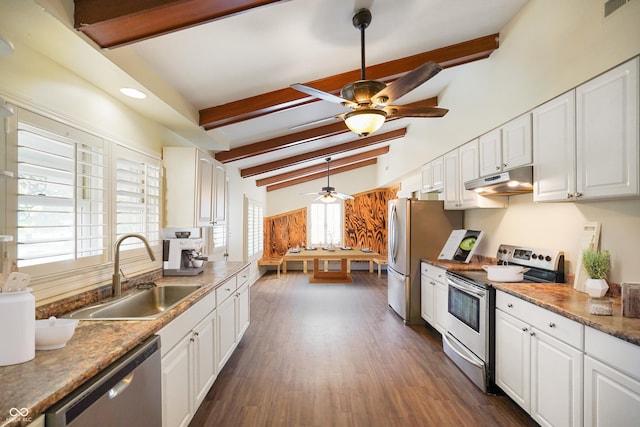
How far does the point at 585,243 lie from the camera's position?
7.52ft

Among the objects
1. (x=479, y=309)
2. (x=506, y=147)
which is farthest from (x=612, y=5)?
(x=479, y=309)

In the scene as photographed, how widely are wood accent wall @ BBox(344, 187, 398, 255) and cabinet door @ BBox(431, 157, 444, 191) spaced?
13.8 feet

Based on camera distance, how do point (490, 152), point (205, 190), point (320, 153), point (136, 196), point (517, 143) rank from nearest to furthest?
point (136, 196)
point (517, 143)
point (490, 152)
point (205, 190)
point (320, 153)

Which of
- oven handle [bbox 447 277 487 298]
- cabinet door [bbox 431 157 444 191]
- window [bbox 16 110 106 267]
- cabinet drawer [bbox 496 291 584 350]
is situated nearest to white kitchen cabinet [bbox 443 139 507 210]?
cabinet door [bbox 431 157 444 191]

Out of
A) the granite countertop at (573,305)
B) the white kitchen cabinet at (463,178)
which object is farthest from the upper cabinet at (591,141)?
the white kitchen cabinet at (463,178)

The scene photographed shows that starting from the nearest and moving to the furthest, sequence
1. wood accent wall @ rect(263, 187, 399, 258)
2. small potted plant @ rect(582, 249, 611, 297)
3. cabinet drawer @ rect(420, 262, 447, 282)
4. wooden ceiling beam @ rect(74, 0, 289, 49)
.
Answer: wooden ceiling beam @ rect(74, 0, 289, 49)
small potted plant @ rect(582, 249, 611, 297)
cabinet drawer @ rect(420, 262, 447, 282)
wood accent wall @ rect(263, 187, 399, 258)

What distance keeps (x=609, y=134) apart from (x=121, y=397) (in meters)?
2.76

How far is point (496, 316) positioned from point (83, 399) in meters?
2.59

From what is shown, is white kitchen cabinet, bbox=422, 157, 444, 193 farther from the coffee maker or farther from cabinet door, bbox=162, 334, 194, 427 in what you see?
cabinet door, bbox=162, 334, 194, 427

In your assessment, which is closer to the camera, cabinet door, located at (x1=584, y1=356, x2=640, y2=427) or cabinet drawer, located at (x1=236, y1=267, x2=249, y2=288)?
cabinet door, located at (x1=584, y1=356, x2=640, y2=427)

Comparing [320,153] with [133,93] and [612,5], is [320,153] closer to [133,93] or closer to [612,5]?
[133,93]

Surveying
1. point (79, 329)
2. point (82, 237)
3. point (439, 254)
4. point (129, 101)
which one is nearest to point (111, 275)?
point (82, 237)

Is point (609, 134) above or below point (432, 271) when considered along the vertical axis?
above

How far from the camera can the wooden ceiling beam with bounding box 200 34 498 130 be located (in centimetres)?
298
